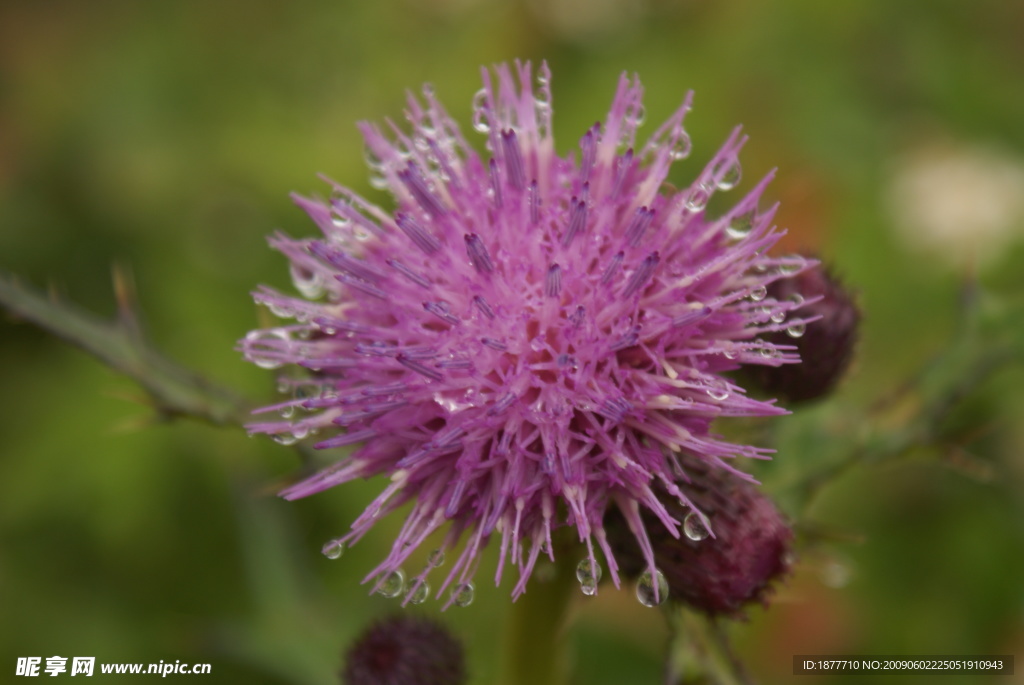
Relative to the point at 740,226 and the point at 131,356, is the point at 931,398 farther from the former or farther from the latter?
the point at 131,356

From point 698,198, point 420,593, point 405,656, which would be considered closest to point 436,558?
point 420,593

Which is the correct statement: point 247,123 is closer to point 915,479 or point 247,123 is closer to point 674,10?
point 674,10

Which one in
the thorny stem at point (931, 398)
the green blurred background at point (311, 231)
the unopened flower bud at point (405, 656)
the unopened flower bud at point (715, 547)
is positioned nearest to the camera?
the unopened flower bud at point (715, 547)

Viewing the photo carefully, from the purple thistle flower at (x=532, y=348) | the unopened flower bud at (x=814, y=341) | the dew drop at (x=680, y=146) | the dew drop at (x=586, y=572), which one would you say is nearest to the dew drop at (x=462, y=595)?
the purple thistle flower at (x=532, y=348)

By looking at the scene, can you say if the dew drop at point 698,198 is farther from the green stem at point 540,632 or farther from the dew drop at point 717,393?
the green stem at point 540,632

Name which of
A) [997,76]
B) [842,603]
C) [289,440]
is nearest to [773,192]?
[997,76]

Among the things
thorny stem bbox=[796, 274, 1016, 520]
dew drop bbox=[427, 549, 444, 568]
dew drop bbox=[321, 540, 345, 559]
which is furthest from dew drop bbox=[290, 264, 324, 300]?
thorny stem bbox=[796, 274, 1016, 520]
